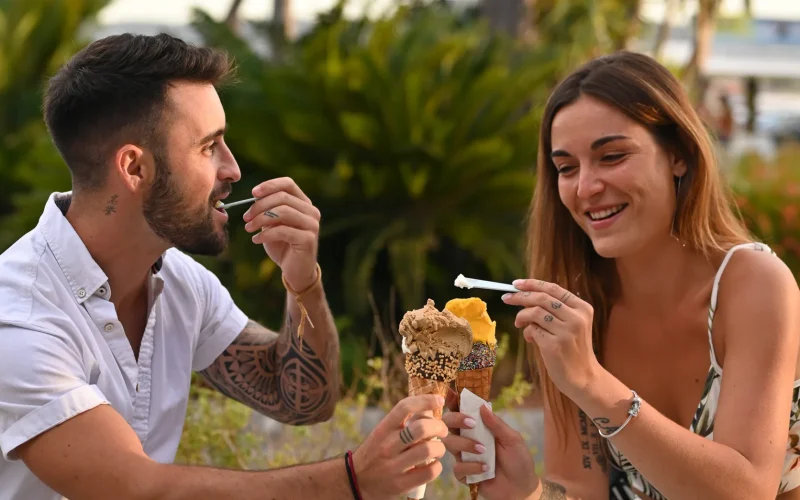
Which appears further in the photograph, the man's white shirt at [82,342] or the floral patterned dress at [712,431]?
the floral patterned dress at [712,431]

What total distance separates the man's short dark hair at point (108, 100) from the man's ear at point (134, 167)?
30 millimetres

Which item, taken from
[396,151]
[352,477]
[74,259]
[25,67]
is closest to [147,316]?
[74,259]

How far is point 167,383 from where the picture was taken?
2.96m

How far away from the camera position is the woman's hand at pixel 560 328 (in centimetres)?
233

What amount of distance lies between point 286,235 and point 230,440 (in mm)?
1645

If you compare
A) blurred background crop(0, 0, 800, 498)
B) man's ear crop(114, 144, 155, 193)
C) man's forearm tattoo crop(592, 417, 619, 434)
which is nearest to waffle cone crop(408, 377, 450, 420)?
man's forearm tattoo crop(592, 417, 619, 434)

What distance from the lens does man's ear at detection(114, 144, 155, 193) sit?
270 centimetres

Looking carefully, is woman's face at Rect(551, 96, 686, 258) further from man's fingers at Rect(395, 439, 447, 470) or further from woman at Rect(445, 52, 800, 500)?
man's fingers at Rect(395, 439, 447, 470)

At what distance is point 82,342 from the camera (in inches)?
100

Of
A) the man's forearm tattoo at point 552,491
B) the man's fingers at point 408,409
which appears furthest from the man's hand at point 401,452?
the man's forearm tattoo at point 552,491

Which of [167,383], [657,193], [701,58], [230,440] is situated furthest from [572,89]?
[701,58]

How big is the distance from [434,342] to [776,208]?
8.15 metres

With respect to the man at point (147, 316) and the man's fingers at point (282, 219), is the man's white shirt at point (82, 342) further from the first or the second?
the man's fingers at point (282, 219)

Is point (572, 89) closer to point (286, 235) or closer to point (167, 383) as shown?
point (286, 235)
